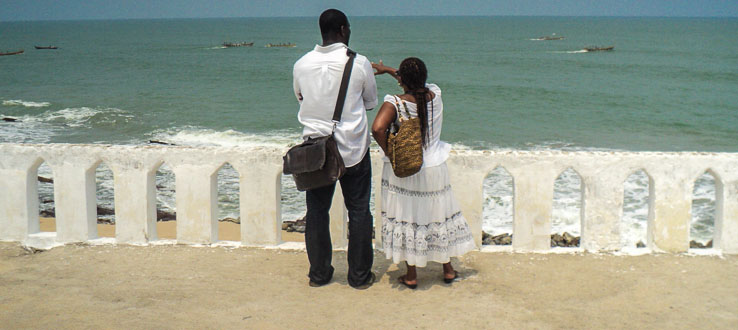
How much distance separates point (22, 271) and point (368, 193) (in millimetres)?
2399

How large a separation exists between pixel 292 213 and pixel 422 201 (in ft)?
25.3

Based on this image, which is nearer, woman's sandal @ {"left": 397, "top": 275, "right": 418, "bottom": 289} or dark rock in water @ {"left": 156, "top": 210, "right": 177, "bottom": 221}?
woman's sandal @ {"left": 397, "top": 275, "right": 418, "bottom": 289}

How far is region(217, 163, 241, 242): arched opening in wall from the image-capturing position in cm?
975

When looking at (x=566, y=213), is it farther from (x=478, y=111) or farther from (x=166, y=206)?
(x=478, y=111)

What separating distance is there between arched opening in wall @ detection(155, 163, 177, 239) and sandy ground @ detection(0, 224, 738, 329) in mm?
3185

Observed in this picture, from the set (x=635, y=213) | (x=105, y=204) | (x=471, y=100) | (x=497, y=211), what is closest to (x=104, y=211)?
(x=105, y=204)

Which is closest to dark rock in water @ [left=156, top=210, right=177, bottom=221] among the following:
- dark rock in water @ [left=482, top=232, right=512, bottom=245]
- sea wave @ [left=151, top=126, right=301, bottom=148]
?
dark rock in water @ [left=482, top=232, right=512, bottom=245]

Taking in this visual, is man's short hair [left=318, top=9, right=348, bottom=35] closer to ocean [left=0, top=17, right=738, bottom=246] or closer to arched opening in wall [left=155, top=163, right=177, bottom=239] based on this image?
arched opening in wall [left=155, top=163, right=177, bottom=239]

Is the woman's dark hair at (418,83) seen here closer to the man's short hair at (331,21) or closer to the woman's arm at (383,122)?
the woman's arm at (383,122)

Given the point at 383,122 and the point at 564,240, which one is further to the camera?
the point at 564,240

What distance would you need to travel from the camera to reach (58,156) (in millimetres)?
5070

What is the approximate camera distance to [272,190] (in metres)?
4.97

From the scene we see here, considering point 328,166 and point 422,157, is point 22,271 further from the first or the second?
point 422,157

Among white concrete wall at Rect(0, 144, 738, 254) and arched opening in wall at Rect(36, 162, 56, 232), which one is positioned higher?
white concrete wall at Rect(0, 144, 738, 254)
